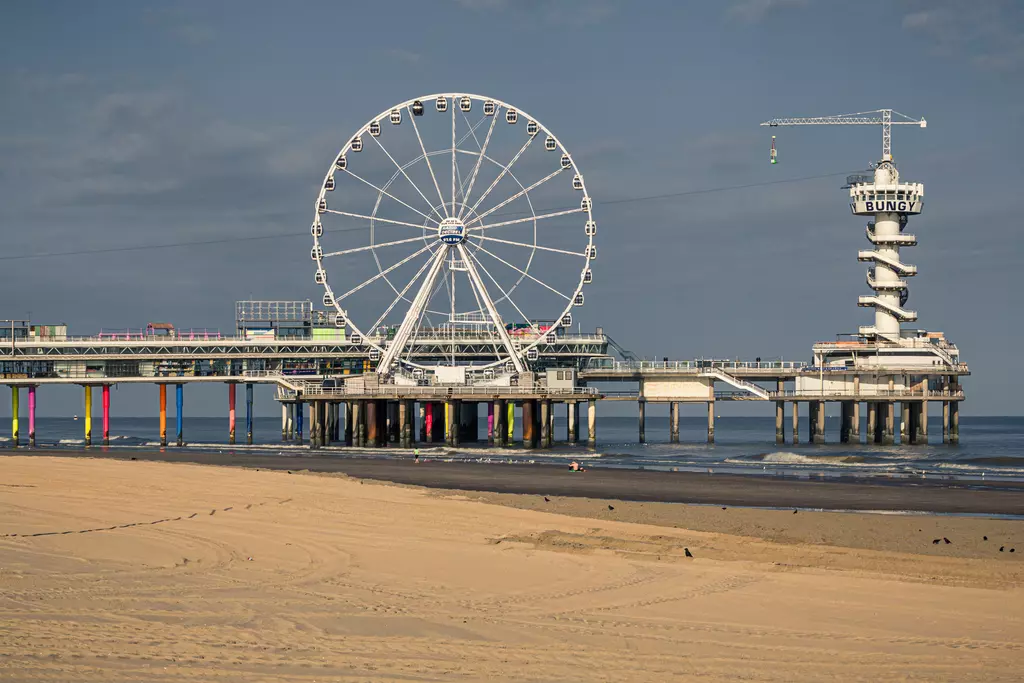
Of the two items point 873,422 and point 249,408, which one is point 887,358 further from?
point 249,408

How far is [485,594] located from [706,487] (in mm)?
21489

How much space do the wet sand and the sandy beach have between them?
463cm

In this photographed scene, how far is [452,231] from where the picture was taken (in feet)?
202

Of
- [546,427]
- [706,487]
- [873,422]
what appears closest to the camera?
[706,487]

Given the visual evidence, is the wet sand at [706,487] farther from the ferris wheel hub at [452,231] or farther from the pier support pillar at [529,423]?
the ferris wheel hub at [452,231]

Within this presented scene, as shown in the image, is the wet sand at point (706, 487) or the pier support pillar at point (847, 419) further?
the pier support pillar at point (847, 419)

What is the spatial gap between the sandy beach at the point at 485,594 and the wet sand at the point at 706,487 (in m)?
4.63

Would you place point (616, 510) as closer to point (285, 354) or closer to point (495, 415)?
point (495, 415)

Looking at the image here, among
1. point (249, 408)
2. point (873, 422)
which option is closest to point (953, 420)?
point (873, 422)

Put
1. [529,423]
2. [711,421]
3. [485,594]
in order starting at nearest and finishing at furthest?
[485,594] < [529,423] < [711,421]

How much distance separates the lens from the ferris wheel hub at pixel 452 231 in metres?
61.5

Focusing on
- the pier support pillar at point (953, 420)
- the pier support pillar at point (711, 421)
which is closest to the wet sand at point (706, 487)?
the pier support pillar at point (711, 421)

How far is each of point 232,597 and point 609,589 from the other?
496 centimetres

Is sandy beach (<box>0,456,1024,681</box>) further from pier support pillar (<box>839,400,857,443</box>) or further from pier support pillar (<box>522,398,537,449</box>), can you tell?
pier support pillar (<box>839,400,857,443</box>)
